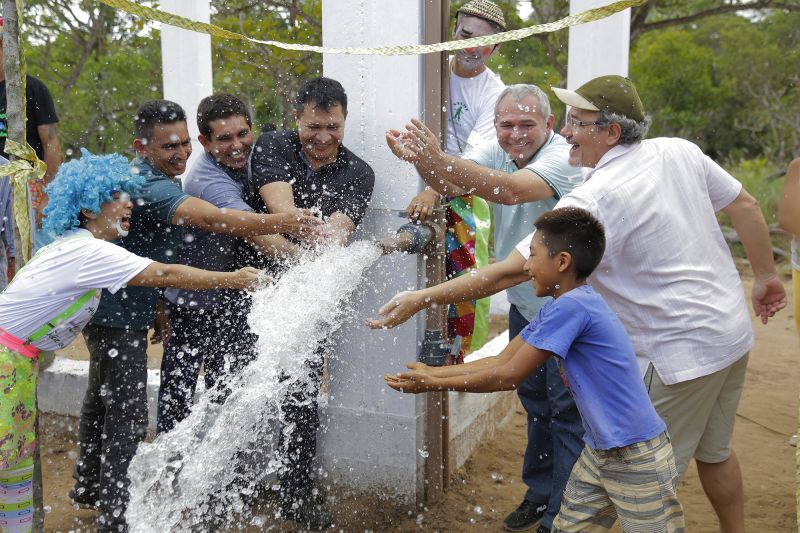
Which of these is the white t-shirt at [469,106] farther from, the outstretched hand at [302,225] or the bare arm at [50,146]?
the bare arm at [50,146]

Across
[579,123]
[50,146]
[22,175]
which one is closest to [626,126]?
[579,123]

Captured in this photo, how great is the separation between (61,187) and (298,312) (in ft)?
3.53

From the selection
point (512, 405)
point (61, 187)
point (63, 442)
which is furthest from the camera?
point (512, 405)

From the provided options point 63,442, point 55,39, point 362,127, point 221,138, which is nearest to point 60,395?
point 63,442

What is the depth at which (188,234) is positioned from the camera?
393 cm

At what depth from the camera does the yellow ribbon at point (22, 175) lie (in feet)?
10.1

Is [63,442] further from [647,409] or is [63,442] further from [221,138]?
[647,409]

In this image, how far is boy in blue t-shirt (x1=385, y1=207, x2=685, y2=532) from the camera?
2.66m

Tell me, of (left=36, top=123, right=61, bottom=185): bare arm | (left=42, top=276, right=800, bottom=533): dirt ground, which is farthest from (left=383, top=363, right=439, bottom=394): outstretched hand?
(left=36, top=123, right=61, bottom=185): bare arm

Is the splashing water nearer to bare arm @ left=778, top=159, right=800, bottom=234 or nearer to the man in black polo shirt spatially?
the man in black polo shirt

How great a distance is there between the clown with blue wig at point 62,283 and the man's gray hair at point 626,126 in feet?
4.79

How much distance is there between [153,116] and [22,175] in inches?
33.7

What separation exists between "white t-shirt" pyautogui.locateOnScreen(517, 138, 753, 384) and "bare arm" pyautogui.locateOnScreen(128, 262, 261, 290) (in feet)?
3.50

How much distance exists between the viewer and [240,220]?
359cm
